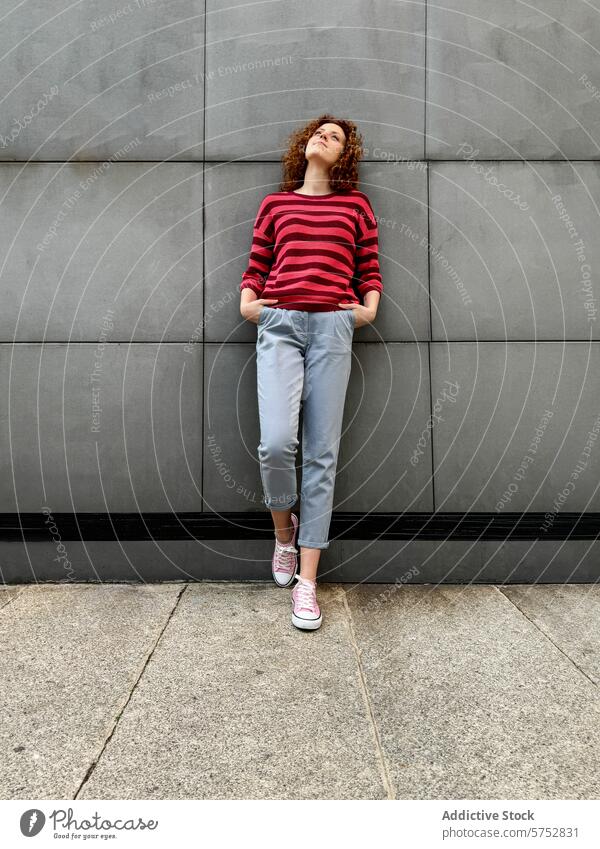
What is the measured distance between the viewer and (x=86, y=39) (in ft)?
9.93

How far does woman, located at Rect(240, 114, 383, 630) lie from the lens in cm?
262

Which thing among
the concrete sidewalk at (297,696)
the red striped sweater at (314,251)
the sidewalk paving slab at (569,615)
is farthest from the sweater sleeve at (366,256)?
the sidewalk paving slab at (569,615)

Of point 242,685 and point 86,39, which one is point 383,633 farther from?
point 86,39

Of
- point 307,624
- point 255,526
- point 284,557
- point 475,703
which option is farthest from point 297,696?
point 255,526

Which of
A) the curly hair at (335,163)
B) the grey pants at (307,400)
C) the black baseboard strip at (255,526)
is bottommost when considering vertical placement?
the black baseboard strip at (255,526)

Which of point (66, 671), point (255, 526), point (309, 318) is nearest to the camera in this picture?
point (66, 671)

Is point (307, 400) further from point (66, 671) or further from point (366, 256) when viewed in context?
point (66, 671)

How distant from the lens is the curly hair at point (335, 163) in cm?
282

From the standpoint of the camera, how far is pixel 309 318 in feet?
8.69

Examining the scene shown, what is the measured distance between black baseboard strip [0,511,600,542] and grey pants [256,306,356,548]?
39 cm

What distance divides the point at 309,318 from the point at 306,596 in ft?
4.45

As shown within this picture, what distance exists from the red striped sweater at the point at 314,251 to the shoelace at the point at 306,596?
137cm

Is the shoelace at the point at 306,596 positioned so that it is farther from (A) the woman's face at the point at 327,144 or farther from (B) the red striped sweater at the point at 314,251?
(A) the woman's face at the point at 327,144

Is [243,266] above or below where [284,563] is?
above
